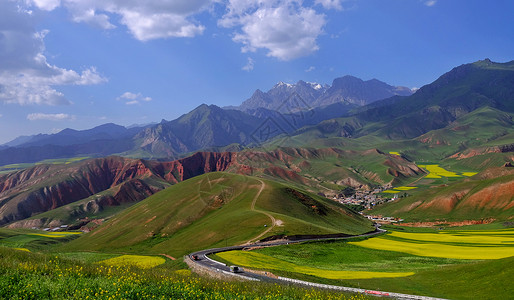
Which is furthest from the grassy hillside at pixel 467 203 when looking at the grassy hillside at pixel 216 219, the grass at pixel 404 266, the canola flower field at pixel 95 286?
the canola flower field at pixel 95 286

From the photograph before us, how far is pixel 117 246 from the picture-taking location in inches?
4483

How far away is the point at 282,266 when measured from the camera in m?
56.3

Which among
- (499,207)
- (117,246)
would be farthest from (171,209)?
(499,207)

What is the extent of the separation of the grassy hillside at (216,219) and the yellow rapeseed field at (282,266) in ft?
66.1

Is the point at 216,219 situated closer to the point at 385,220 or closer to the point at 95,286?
the point at 95,286

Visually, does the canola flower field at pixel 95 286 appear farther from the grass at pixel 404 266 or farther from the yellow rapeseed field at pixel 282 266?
the yellow rapeseed field at pixel 282 266

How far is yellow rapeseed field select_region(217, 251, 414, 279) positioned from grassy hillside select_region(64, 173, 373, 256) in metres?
20.2

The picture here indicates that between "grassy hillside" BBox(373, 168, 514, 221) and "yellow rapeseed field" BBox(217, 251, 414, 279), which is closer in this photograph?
"yellow rapeseed field" BBox(217, 251, 414, 279)

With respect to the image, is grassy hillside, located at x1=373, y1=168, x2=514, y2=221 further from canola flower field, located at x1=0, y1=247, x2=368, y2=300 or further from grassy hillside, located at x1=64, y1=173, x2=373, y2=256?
canola flower field, located at x1=0, y1=247, x2=368, y2=300

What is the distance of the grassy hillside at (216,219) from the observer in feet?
300

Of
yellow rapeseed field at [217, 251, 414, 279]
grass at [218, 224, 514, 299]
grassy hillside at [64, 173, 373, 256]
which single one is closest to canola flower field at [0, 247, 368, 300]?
grass at [218, 224, 514, 299]

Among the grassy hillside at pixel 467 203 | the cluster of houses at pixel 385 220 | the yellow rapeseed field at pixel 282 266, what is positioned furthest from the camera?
the cluster of houses at pixel 385 220

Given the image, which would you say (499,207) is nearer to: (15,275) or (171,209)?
(171,209)

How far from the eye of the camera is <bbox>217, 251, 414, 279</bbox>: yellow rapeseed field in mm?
49906
